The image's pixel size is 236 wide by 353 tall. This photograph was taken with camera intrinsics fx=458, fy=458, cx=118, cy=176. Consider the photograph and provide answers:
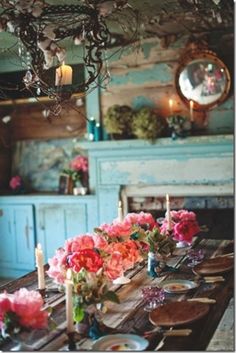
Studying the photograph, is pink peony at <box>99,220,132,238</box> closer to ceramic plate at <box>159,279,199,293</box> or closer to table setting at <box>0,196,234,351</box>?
table setting at <box>0,196,234,351</box>

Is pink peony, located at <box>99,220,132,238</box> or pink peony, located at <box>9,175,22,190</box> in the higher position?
pink peony, located at <box>9,175,22,190</box>

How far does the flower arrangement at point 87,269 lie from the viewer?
100cm

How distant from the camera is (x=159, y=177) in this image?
7.86 ft

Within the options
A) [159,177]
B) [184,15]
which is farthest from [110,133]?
[184,15]

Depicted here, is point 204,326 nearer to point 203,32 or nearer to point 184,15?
point 184,15

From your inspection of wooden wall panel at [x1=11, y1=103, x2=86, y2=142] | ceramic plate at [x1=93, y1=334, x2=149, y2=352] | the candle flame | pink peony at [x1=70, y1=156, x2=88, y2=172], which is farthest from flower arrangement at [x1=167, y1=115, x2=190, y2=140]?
ceramic plate at [x1=93, y1=334, x2=149, y2=352]

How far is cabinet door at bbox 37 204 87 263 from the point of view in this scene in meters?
2.31

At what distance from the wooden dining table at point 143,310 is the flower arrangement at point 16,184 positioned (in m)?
0.51

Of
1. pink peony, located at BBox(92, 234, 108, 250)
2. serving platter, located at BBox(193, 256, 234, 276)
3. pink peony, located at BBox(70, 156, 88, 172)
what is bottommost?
serving platter, located at BBox(193, 256, 234, 276)

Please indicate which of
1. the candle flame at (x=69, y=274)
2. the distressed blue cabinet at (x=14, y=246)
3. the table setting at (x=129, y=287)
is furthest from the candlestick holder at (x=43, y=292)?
the distressed blue cabinet at (x=14, y=246)

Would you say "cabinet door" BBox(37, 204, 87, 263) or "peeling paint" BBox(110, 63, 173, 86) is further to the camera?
"peeling paint" BBox(110, 63, 173, 86)

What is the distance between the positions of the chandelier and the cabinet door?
99 centimetres

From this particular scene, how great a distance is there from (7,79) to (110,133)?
4.17ft

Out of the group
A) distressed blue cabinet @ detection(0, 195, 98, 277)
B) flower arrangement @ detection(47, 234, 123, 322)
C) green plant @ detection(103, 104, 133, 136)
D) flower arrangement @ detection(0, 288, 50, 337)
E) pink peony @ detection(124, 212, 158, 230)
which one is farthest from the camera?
green plant @ detection(103, 104, 133, 136)
